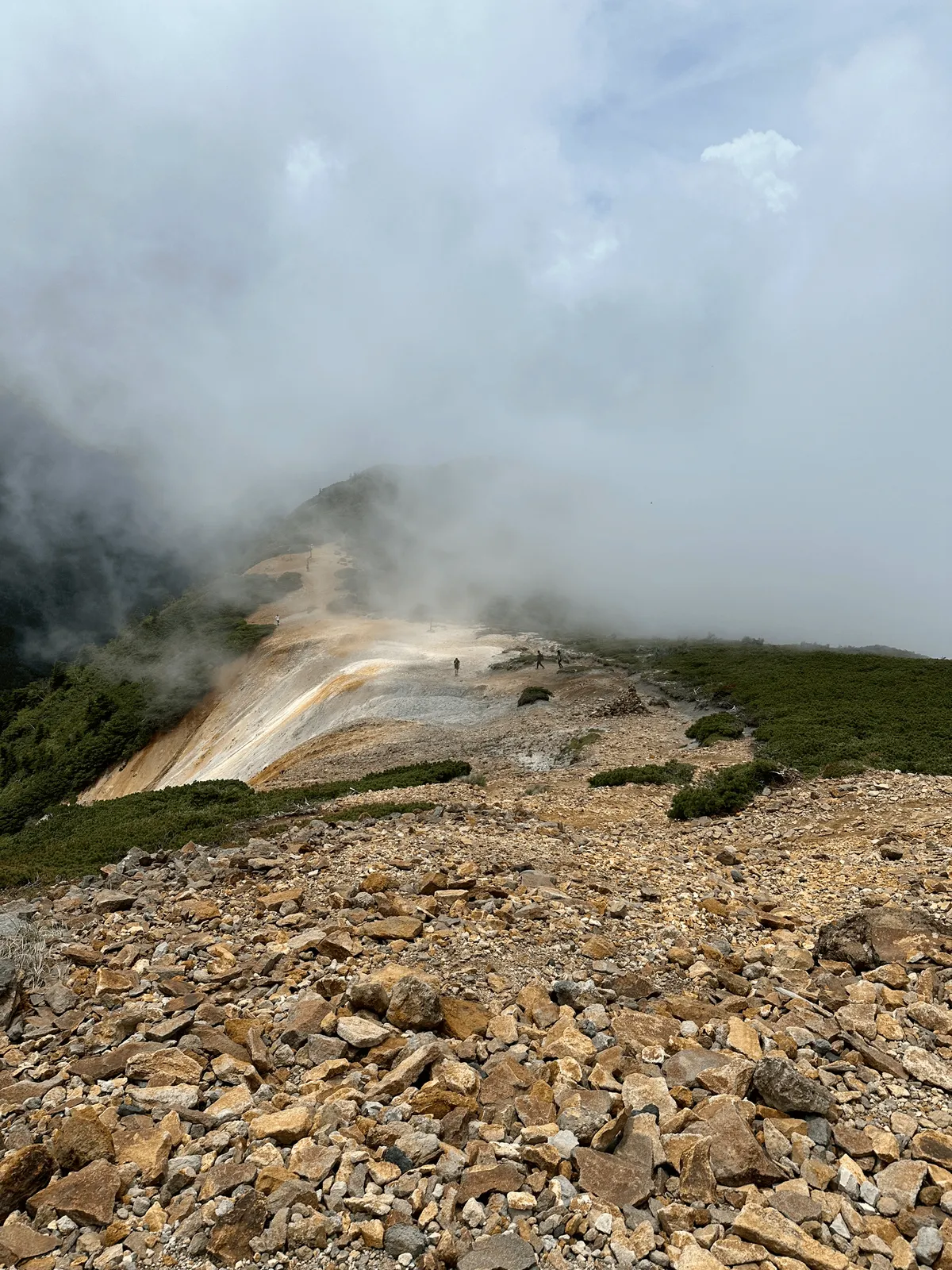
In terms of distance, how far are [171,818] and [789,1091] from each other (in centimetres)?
1913

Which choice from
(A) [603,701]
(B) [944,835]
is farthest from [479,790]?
(A) [603,701]

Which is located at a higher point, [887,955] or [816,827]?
[887,955]

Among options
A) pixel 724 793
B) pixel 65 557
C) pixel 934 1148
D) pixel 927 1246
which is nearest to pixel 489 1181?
pixel 927 1246

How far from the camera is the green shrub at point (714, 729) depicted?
32.6 meters

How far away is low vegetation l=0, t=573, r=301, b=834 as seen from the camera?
6017 cm

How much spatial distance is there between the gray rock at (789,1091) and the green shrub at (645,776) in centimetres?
1774

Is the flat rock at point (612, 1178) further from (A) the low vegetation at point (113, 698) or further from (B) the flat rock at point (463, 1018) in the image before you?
(A) the low vegetation at point (113, 698)

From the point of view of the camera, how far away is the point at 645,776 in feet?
77.8

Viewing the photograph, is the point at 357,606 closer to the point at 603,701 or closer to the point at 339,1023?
the point at 603,701

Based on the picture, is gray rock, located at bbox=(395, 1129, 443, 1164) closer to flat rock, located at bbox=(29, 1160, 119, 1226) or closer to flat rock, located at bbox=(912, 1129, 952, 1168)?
flat rock, located at bbox=(29, 1160, 119, 1226)

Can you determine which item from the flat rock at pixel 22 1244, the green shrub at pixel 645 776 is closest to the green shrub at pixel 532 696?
the green shrub at pixel 645 776

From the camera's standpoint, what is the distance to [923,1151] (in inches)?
195

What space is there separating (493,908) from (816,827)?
9.77 m

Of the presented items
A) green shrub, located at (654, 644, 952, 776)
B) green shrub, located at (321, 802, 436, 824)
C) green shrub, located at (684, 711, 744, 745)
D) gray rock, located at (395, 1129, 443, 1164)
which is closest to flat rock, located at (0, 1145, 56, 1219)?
gray rock, located at (395, 1129, 443, 1164)
